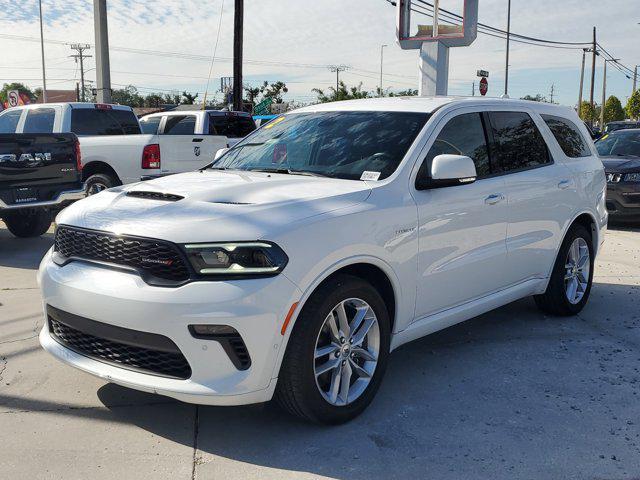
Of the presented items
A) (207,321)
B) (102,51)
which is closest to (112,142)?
(102,51)

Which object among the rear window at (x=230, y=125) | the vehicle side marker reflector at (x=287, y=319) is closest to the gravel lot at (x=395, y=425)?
the vehicle side marker reflector at (x=287, y=319)

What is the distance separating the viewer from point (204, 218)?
3287mm

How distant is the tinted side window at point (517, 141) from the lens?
4.93 m

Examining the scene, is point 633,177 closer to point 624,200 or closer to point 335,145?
point 624,200

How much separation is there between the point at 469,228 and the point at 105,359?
7.76ft

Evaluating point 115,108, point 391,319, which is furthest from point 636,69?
point 391,319

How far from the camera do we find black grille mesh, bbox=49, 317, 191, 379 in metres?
3.20

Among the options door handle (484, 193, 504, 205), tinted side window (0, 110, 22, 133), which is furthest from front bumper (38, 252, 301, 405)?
tinted side window (0, 110, 22, 133)

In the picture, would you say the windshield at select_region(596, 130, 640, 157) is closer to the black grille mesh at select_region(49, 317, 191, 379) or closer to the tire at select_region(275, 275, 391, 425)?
the tire at select_region(275, 275, 391, 425)

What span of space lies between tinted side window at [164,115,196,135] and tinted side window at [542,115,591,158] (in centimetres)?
834

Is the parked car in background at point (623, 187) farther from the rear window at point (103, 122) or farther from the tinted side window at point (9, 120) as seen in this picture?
the tinted side window at point (9, 120)

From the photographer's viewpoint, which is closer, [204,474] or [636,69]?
[204,474]

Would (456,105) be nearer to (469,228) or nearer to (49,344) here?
(469,228)

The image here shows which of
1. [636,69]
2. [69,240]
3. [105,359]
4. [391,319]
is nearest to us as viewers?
[105,359]
